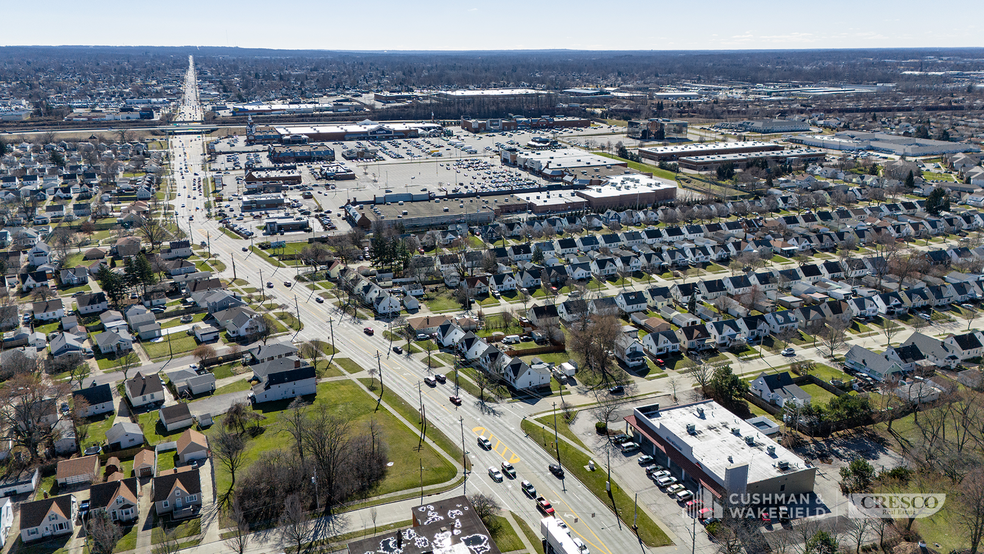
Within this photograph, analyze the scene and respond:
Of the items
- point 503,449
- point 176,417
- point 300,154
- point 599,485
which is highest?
point 300,154

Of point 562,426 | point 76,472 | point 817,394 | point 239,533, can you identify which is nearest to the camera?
point 239,533

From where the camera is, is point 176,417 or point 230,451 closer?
point 230,451

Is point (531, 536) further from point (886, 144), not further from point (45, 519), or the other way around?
point (886, 144)

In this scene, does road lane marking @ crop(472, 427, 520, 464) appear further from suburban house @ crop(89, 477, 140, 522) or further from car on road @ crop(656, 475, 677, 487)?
suburban house @ crop(89, 477, 140, 522)

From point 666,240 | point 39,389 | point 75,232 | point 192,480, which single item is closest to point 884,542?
point 192,480

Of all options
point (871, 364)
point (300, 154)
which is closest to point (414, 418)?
point (871, 364)

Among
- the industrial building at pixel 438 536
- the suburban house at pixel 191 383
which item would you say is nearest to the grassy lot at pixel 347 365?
the suburban house at pixel 191 383

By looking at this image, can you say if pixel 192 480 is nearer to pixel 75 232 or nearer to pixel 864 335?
pixel 864 335
